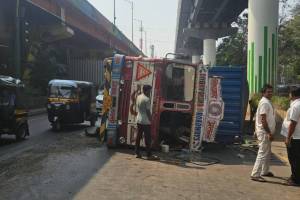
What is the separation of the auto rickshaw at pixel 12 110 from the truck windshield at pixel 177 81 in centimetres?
521

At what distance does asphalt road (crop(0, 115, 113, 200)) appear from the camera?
334 inches

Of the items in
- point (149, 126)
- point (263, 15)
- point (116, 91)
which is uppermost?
point (263, 15)

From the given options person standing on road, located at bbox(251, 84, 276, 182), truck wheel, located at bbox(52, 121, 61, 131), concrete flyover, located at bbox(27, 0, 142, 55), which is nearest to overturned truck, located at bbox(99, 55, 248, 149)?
person standing on road, located at bbox(251, 84, 276, 182)

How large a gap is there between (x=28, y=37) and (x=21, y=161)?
2793 cm

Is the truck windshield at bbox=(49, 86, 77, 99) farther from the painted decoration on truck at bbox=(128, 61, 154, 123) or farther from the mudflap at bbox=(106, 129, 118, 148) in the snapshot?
the painted decoration on truck at bbox=(128, 61, 154, 123)

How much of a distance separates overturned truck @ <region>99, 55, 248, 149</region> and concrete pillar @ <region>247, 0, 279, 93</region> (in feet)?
34.2

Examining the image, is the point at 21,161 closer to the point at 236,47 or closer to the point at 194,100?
the point at 194,100

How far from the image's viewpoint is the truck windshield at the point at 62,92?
20656 mm

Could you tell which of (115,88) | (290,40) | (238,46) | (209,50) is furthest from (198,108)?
(238,46)

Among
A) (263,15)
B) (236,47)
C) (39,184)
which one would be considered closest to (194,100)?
(39,184)

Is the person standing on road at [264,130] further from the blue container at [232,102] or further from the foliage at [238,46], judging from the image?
the foliage at [238,46]

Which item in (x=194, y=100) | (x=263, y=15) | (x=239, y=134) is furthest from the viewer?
(x=263, y=15)

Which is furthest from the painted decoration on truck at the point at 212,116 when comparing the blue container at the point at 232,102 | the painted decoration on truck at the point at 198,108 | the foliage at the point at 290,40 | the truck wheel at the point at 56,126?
the foliage at the point at 290,40

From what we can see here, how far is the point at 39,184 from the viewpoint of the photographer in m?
8.98
